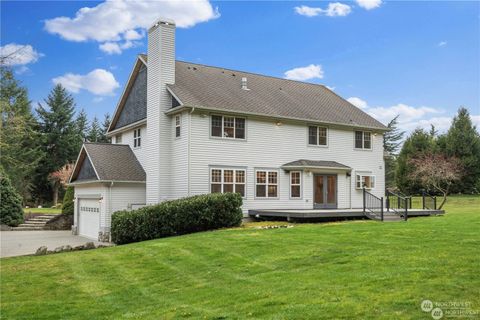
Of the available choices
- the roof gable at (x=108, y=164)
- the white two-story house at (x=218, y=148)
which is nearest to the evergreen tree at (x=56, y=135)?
the white two-story house at (x=218, y=148)

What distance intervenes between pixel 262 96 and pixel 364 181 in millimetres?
7494

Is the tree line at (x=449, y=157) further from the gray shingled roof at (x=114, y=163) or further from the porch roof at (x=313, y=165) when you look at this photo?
the gray shingled roof at (x=114, y=163)

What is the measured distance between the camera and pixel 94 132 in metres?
60.5

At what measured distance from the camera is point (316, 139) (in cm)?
2481

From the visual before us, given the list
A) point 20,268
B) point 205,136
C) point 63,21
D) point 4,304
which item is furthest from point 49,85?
point 4,304

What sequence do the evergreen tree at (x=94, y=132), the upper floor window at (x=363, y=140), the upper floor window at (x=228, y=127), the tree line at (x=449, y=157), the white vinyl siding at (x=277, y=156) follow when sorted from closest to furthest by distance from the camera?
1. the white vinyl siding at (x=277, y=156)
2. the upper floor window at (x=228, y=127)
3. the upper floor window at (x=363, y=140)
4. the tree line at (x=449, y=157)
5. the evergreen tree at (x=94, y=132)

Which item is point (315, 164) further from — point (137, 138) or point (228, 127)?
point (137, 138)

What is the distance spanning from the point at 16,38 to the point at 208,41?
8.91 m

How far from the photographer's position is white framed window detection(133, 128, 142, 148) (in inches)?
1000

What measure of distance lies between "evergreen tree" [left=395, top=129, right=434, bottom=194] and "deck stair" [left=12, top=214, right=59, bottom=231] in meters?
27.7

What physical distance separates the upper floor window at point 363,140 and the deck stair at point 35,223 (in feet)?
67.5

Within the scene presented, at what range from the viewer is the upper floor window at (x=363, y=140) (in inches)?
1045

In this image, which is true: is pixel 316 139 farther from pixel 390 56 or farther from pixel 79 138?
pixel 79 138

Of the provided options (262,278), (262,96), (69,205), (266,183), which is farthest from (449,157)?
(262,278)
